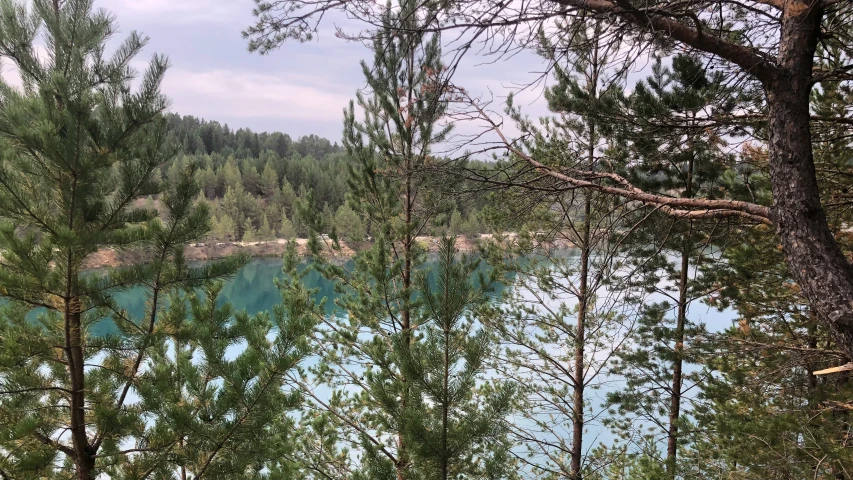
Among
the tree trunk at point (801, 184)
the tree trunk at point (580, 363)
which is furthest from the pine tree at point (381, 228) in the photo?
the tree trunk at point (801, 184)

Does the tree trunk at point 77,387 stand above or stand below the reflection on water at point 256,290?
above

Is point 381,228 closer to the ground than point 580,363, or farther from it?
farther from it

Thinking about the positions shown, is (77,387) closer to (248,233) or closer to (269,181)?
(248,233)

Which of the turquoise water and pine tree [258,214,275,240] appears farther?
pine tree [258,214,275,240]

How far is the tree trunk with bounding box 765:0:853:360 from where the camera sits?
1.46 m

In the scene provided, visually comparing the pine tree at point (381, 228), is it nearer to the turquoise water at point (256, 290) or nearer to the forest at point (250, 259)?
the forest at point (250, 259)

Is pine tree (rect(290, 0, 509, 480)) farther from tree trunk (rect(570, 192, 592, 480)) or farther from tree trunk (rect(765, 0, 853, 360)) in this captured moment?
tree trunk (rect(765, 0, 853, 360))

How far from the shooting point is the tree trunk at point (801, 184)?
146cm

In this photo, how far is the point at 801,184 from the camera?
1536mm

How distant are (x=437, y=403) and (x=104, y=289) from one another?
2.19 meters

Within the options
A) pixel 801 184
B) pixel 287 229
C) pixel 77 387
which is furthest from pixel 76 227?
pixel 287 229

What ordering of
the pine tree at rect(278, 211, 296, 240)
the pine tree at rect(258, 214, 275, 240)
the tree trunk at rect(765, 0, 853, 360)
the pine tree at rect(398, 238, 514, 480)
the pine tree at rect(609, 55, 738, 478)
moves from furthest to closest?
the pine tree at rect(258, 214, 275, 240), the pine tree at rect(278, 211, 296, 240), the pine tree at rect(609, 55, 738, 478), the pine tree at rect(398, 238, 514, 480), the tree trunk at rect(765, 0, 853, 360)

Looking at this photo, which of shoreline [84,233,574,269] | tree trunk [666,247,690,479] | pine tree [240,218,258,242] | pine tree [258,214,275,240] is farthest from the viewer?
pine tree [258,214,275,240]

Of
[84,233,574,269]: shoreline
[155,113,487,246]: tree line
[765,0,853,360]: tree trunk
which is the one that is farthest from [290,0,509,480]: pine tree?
[155,113,487,246]: tree line
